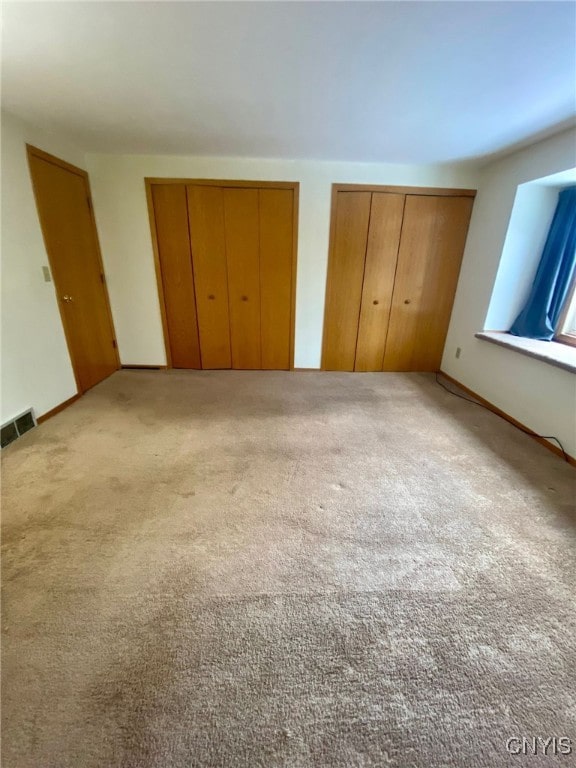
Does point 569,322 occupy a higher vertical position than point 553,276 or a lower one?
lower

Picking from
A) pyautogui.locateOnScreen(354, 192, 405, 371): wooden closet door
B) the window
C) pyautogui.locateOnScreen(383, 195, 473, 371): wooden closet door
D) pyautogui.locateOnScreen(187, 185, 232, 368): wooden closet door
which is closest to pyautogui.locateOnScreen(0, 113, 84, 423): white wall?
pyautogui.locateOnScreen(187, 185, 232, 368): wooden closet door

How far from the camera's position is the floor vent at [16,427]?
2.23 m

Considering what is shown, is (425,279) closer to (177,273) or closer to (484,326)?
(484,326)

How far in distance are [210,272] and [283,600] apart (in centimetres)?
323

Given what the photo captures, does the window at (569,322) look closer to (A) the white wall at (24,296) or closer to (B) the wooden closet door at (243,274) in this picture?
(B) the wooden closet door at (243,274)

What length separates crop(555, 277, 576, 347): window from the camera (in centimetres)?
271

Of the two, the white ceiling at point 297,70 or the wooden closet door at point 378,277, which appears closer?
the white ceiling at point 297,70

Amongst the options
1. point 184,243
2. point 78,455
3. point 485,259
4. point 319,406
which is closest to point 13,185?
point 184,243

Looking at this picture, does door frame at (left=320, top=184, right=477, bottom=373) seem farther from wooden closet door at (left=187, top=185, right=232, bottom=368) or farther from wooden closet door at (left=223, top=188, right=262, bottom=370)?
wooden closet door at (left=187, top=185, right=232, bottom=368)

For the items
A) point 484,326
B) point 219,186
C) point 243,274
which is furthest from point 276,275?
point 484,326

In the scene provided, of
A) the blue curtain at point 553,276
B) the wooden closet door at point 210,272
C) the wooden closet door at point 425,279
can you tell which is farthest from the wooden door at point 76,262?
the blue curtain at point 553,276

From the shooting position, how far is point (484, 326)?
3156mm

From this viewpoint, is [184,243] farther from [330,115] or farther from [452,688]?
[452,688]

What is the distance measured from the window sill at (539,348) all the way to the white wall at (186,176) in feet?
5.55
